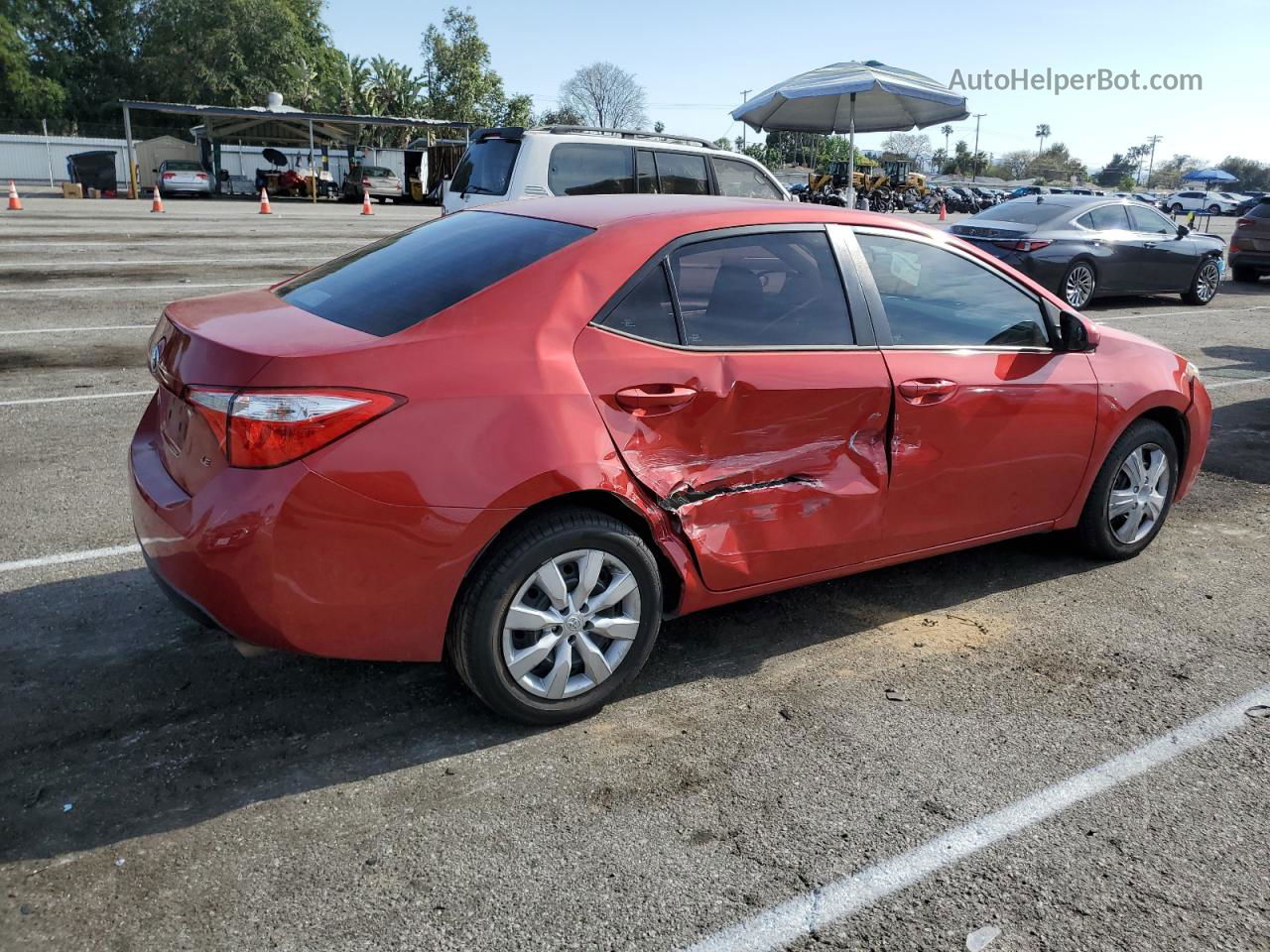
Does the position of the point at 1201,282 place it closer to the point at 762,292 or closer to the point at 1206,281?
the point at 1206,281

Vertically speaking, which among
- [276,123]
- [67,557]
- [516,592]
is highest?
[276,123]

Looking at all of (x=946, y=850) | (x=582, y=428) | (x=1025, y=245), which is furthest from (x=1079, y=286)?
(x=946, y=850)

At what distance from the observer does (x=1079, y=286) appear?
1369cm

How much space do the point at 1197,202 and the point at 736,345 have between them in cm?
7279

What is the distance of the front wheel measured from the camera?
1354 cm

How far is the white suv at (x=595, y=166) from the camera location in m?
10.6

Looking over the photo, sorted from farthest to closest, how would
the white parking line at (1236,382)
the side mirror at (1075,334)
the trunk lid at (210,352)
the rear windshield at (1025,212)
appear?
1. the rear windshield at (1025,212)
2. the white parking line at (1236,382)
3. the side mirror at (1075,334)
4. the trunk lid at (210,352)

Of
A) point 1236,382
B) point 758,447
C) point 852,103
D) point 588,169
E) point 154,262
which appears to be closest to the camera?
point 758,447

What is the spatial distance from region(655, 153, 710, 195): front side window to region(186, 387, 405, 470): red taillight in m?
8.66

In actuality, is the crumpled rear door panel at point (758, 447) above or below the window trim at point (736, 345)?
below

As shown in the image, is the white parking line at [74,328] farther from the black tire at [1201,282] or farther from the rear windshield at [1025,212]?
the black tire at [1201,282]

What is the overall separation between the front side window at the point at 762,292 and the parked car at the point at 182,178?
116 feet

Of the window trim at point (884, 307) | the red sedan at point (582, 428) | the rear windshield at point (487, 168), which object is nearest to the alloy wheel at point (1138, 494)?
the red sedan at point (582, 428)

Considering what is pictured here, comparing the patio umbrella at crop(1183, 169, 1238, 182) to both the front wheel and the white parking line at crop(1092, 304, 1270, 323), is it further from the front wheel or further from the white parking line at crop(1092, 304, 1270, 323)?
the front wheel
